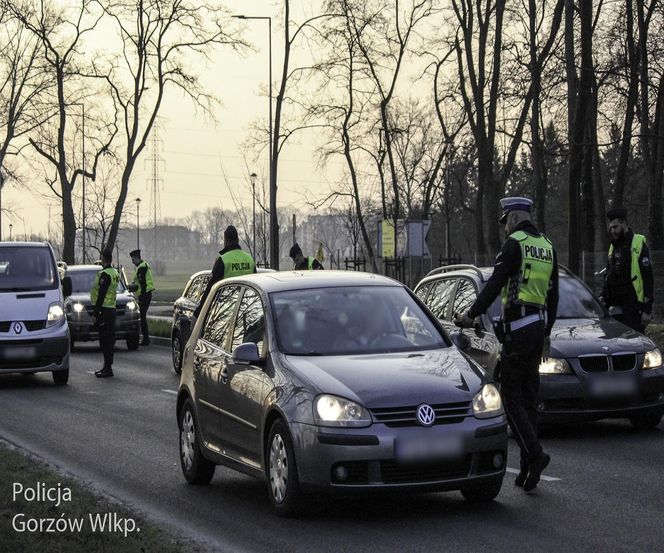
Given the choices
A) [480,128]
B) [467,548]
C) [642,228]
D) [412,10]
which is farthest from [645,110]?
[642,228]

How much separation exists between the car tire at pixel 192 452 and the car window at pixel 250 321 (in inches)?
31.8

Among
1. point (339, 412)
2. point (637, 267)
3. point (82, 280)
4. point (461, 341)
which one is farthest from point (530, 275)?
point (82, 280)

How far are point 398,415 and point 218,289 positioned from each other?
2.86 meters

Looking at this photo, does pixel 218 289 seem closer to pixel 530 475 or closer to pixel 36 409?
pixel 530 475

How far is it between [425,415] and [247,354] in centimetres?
137

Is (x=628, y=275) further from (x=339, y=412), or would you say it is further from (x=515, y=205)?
(x=339, y=412)

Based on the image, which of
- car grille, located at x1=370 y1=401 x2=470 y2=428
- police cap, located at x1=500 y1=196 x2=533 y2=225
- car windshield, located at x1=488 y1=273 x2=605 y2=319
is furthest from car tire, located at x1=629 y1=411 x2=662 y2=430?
car grille, located at x1=370 y1=401 x2=470 y2=428

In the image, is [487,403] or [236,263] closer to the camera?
[487,403]

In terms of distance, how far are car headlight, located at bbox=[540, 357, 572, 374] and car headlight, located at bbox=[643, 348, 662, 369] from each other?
2.47 ft

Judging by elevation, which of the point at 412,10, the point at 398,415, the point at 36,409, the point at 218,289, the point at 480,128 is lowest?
the point at 36,409

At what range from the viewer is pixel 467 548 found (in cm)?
694

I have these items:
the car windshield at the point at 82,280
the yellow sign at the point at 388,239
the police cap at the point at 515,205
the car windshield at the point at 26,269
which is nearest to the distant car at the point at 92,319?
the car windshield at the point at 82,280

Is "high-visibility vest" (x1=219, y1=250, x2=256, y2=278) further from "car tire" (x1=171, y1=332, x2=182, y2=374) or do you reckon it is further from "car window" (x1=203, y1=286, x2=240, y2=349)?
"car window" (x1=203, y1=286, x2=240, y2=349)

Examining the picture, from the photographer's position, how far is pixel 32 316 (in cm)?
1855
